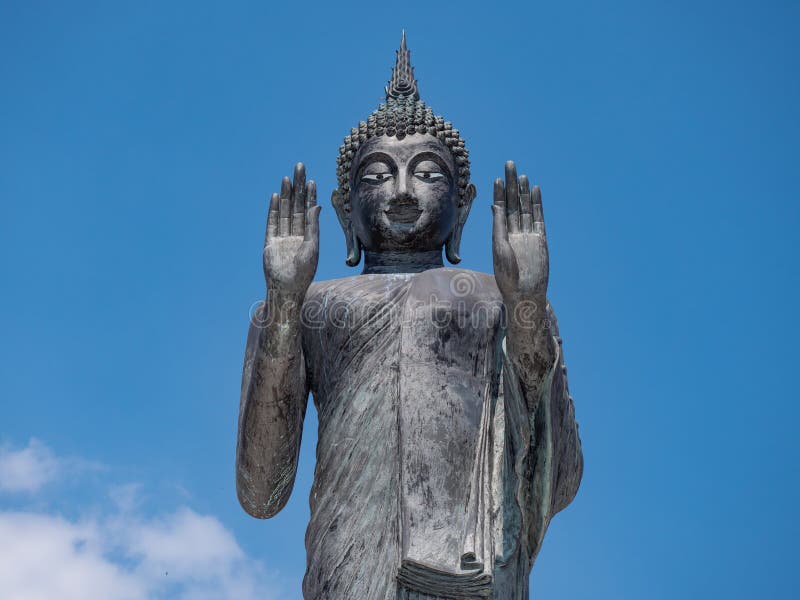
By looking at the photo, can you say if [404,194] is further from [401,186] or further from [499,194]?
[499,194]

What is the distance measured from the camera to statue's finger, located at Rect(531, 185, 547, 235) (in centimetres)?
754

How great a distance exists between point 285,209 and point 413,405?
1.42 meters

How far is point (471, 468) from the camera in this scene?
Answer: 7.42 metres

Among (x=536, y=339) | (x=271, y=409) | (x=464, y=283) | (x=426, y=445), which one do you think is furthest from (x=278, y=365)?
(x=536, y=339)

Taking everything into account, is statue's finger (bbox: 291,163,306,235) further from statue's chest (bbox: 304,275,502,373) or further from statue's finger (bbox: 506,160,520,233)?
statue's finger (bbox: 506,160,520,233)

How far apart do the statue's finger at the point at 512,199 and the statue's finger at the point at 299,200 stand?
1217mm

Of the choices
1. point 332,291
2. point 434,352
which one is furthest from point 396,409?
point 332,291

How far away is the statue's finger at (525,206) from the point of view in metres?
7.57

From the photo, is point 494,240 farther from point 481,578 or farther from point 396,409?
point 481,578

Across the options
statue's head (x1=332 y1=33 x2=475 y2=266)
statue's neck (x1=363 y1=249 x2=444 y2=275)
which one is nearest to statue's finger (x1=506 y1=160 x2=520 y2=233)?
statue's head (x1=332 y1=33 x2=475 y2=266)

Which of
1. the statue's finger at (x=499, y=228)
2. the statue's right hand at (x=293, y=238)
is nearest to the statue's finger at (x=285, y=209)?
the statue's right hand at (x=293, y=238)

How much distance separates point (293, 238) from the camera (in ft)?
25.2

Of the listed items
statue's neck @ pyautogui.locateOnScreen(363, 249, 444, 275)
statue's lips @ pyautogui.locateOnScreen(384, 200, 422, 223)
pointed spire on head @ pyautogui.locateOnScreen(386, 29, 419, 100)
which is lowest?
statue's neck @ pyautogui.locateOnScreen(363, 249, 444, 275)

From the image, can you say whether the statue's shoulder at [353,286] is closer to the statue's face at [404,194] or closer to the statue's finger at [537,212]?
the statue's face at [404,194]
